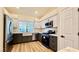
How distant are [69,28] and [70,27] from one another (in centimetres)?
4

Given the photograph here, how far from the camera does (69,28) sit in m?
1.54

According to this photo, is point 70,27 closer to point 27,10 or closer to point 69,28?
point 69,28

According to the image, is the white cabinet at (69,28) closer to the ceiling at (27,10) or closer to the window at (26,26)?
the ceiling at (27,10)

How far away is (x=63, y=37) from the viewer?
1716 mm

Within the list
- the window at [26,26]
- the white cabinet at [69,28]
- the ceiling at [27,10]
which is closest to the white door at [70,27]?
the white cabinet at [69,28]

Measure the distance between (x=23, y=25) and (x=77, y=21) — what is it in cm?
189

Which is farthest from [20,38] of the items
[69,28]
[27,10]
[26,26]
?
[69,28]

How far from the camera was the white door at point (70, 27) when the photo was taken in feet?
4.43

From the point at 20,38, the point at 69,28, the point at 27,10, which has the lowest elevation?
the point at 20,38

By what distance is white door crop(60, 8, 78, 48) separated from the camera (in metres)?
1.35

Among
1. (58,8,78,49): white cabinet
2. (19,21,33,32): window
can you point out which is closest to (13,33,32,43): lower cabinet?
(19,21,33,32): window

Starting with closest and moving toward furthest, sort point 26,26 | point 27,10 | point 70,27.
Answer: point 70,27, point 27,10, point 26,26

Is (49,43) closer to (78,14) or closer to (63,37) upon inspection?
(63,37)
